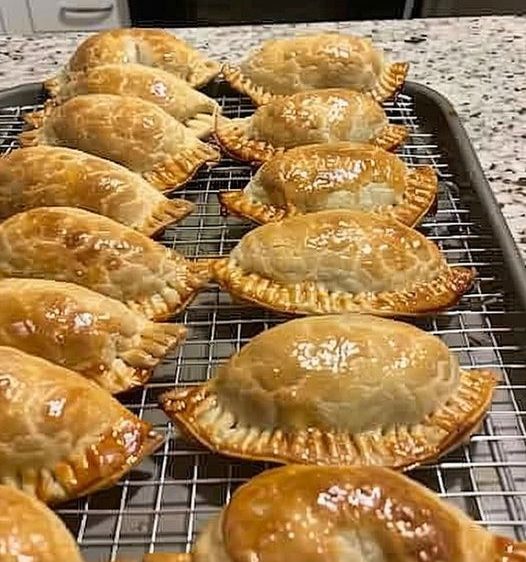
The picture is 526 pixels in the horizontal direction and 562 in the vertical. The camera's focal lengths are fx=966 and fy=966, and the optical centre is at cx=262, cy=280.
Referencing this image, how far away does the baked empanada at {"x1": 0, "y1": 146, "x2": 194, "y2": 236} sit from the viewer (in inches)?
51.7

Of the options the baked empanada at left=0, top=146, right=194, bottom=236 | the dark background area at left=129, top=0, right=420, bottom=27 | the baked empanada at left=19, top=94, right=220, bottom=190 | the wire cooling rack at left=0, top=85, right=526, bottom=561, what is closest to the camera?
the wire cooling rack at left=0, top=85, right=526, bottom=561

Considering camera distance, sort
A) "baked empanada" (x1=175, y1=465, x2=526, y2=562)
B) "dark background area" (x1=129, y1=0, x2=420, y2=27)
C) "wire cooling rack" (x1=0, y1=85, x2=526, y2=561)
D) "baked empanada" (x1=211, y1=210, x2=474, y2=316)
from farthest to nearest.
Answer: "dark background area" (x1=129, y1=0, x2=420, y2=27) → "baked empanada" (x1=211, y1=210, x2=474, y2=316) → "wire cooling rack" (x1=0, y1=85, x2=526, y2=561) → "baked empanada" (x1=175, y1=465, x2=526, y2=562)

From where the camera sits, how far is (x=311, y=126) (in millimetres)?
1463

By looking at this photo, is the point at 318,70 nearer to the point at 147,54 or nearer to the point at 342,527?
the point at 147,54

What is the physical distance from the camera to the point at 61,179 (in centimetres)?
132

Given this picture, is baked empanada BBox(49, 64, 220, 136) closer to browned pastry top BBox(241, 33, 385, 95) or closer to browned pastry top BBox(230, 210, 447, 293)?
browned pastry top BBox(241, 33, 385, 95)

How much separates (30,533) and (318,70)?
1.05m

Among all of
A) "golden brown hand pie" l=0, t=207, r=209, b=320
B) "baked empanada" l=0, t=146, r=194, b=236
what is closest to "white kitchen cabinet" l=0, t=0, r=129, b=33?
"baked empanada" l=0, t=146, r=194, b=236

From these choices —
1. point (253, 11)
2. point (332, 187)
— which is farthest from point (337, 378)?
point (253, 11)

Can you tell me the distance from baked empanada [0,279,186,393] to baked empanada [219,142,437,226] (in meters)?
0.30

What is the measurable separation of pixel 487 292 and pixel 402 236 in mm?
128

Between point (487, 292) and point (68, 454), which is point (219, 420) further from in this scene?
point (487, 292)

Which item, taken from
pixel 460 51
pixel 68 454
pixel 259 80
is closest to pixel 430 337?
pixel 68 454

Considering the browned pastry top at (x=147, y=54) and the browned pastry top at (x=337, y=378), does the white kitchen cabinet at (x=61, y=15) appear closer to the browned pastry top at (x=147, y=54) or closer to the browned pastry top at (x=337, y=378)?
the browned pastry top at (x=147, y=54)
